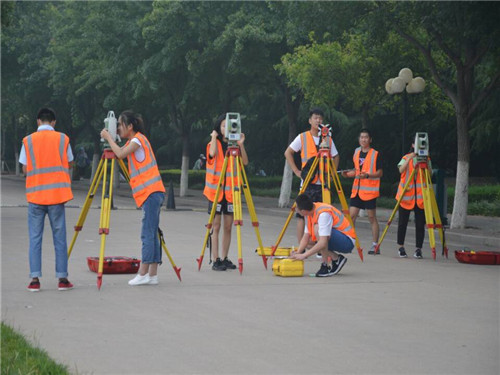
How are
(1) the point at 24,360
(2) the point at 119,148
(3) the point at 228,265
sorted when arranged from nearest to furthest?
(1) the point at 24,360 < (2) the point at 119,148 < (3) the point at 228,265

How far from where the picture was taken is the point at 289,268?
11367mm

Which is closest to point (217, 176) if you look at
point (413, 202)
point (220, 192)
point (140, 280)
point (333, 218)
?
point (220, 192)

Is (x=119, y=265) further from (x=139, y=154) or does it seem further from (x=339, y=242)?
(x=339, y=242)

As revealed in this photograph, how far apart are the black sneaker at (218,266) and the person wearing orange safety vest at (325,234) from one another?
100 centimetres

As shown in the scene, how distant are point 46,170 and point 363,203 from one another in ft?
21.0

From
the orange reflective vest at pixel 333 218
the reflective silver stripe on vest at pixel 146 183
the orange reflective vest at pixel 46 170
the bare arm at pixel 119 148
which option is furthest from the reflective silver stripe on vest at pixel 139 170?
the orange reflective vest at pixel 333 218

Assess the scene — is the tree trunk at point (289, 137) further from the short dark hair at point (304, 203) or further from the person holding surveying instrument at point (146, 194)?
the person holding surveying instrument at point (146, 194)

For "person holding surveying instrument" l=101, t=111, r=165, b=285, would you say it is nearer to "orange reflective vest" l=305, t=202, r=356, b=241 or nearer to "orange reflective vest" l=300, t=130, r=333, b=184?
"orange reflective vest" l=305, t=202, r=356, b=241

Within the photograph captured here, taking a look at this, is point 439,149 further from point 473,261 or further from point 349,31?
point 473,261

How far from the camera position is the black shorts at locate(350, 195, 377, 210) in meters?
14.7

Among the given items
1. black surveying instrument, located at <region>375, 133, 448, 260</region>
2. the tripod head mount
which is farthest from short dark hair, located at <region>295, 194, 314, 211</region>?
black surveying instrument, located at <region>375, 133, 448, 260</region>

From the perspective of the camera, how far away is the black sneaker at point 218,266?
471 inches

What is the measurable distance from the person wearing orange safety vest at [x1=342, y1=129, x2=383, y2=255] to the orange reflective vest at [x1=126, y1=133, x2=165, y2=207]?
5035 mm

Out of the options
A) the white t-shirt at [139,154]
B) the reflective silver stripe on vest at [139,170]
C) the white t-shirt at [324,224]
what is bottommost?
the white t-shirt at [324,224]
